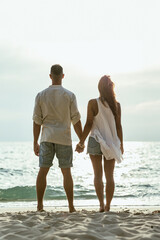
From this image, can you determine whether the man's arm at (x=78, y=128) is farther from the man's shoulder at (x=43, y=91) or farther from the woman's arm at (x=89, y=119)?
the man's shoulder at (x=43, y=91)

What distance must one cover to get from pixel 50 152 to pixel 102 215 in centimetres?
131

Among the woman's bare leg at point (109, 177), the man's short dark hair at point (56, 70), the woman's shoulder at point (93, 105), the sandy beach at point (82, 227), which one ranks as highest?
Answer: the man's short dark hair at point (56, 70)

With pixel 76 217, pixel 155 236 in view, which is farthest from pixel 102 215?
pixel 155 236

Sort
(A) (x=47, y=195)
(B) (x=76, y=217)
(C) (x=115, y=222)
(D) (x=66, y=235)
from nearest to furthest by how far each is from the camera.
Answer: (D) (x=66, y=235)
(C) (x=115, y=222)
(B) (x=76, y=217)
(A) (x=47, y=195)

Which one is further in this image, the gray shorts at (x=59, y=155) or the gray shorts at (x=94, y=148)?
the gray shorts at (x=94, y=148)

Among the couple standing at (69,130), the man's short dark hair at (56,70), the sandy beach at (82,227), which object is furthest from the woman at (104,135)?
the sandy beach at (82,227)

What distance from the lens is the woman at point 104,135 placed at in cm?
551

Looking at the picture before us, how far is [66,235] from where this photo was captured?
3.46 meters

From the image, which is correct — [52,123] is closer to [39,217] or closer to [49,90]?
[49,90]

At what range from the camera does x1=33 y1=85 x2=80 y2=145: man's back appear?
534 cm

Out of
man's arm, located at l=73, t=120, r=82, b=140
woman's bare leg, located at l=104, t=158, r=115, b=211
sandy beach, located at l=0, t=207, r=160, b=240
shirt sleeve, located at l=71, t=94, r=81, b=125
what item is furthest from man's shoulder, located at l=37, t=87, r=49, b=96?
sandy beach, located at l=0, t=207, r=160, b=240

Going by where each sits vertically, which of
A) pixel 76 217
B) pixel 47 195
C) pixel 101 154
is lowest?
pixel 47 195

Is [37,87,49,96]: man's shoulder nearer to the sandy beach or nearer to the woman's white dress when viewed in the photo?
the woman's white dress

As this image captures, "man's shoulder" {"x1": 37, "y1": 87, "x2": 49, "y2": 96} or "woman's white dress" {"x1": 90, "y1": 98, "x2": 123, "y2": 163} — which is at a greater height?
"man's shoulder" {"x1": 37, "y1": 87, "x2": 49, "y2": 96}
